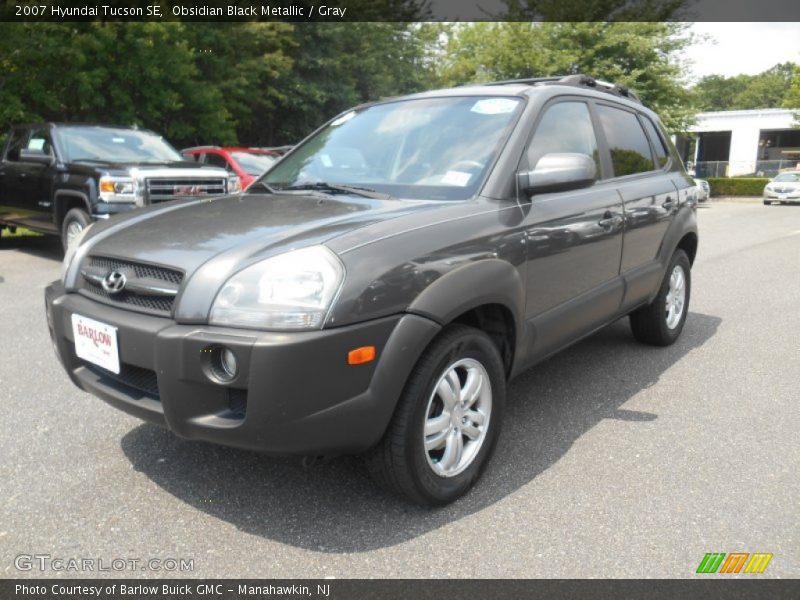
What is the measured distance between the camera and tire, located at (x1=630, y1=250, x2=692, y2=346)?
4859 mm

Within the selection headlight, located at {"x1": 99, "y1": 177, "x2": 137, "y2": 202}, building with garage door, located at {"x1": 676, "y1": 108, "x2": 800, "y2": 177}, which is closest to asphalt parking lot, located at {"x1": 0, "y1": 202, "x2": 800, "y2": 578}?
headlight, located at {"x1": 99, "y1": 177, "x2": 137, "y2": 202}

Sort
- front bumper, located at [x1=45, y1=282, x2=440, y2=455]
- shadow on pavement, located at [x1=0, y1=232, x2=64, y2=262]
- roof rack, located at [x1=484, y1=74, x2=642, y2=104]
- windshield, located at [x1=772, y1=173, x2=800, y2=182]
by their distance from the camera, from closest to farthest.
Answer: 1. front bumper, located at [x1=45, y1=282, x2=440, y2=455]
2. roof rack, located at [x1=484, y1=74, x2=642, y2=104]
3. shadow on pavement, located at [x1=0, y1=232, x2=64, y2=262]
4. windshield, located at [x1=772, y1=173, x2=800, y2=182]

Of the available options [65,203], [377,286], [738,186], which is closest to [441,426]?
[377,286]

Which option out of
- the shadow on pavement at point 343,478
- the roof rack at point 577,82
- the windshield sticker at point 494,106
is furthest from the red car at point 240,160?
the shadow on pavement at point 343,478

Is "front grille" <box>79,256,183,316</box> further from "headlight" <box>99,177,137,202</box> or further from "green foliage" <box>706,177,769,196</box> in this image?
"green foliage" <box>706,177,769,196</box>

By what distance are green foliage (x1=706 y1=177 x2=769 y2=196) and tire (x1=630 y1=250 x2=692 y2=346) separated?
34591 millimetres

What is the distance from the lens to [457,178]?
314 centimetres

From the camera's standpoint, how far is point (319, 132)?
4.11 m

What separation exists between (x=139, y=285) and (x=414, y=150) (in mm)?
1505

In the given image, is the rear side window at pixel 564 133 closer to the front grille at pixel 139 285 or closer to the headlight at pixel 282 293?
the headlight at pixel 282 293

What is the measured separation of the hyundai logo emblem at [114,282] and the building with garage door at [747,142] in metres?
43.4

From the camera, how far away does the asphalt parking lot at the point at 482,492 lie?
2447 millimetres

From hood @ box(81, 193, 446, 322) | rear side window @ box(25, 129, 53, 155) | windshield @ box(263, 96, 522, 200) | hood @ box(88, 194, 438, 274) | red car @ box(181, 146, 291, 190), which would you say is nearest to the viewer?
hood @ box(81, 193, 446, 322)

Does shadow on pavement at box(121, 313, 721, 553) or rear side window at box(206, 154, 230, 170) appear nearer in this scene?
shadow on pavement at box(121, 313, 721, 553)
